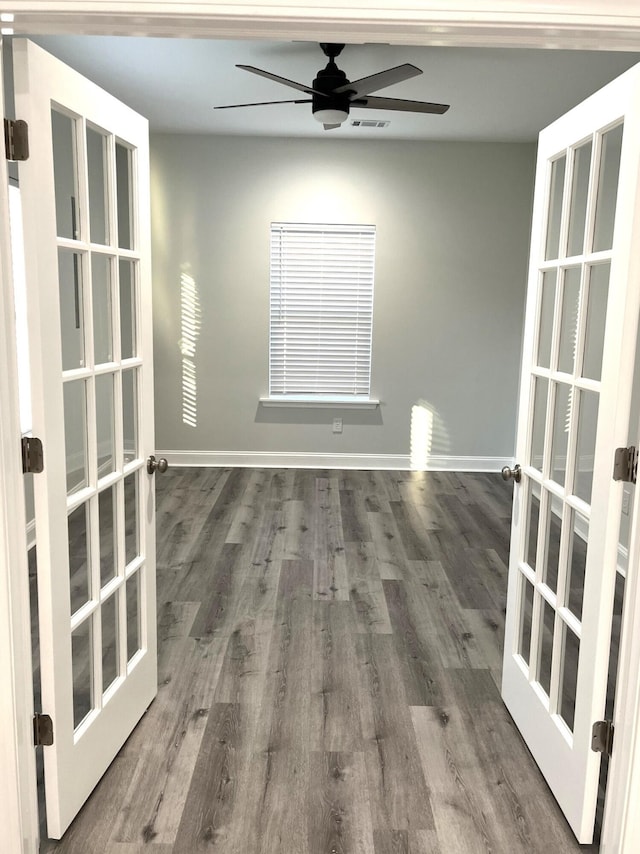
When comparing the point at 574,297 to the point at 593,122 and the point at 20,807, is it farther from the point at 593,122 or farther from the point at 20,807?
the point at 20,807

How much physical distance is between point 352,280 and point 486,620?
355 cm

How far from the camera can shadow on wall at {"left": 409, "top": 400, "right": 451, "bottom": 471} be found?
20.4 ft

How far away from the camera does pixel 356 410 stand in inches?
244

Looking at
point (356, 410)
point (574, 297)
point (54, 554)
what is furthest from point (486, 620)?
point (356, 410)

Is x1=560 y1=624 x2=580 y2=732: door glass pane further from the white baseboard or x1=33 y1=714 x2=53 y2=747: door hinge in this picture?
the white baseboard

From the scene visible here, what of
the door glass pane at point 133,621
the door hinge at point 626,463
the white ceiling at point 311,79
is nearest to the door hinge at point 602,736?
the door hinge at point 626,463

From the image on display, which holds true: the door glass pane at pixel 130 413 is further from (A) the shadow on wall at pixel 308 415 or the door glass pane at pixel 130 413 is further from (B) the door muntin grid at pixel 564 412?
(A) the shadow on wall at pixel 308 415

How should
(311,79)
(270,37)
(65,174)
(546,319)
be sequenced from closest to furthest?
(270,37) < (65,174) < (546,319) < (311,79)

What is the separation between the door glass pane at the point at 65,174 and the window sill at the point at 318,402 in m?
4.36

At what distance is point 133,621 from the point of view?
2.44 metres

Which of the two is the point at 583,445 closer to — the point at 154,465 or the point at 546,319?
the point at 546,319

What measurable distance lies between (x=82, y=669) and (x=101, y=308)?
102 cm

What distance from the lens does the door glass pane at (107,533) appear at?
2008 mm

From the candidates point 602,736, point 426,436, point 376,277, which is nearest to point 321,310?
point 376,277
